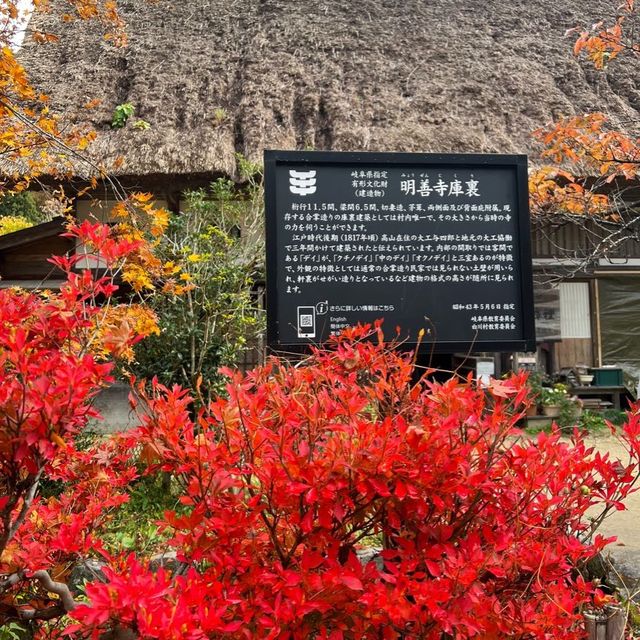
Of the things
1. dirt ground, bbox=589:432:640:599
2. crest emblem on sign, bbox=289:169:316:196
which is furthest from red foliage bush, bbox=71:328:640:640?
crest emblem on sign, bbox=289:169:316:196

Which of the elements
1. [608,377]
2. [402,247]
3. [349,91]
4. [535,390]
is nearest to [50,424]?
[402,247]

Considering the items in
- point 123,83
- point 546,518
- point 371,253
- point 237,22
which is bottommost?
point 546,518

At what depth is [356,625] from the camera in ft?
4.08

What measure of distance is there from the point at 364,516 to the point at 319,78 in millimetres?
6487

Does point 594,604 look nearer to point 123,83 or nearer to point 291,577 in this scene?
point 291,577

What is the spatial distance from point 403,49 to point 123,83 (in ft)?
12.0

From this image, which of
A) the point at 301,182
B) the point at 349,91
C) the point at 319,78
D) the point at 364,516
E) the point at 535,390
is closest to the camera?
the point at 364,516

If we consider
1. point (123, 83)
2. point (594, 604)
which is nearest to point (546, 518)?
point (594, 604)

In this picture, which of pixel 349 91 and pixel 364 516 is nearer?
pixel 364 516

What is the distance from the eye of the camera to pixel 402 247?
277 cm

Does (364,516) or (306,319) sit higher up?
(306,319)

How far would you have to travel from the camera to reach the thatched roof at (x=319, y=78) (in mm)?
6188

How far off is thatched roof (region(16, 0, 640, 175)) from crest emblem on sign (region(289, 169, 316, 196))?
326 cm

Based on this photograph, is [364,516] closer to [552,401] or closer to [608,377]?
[552,401]
